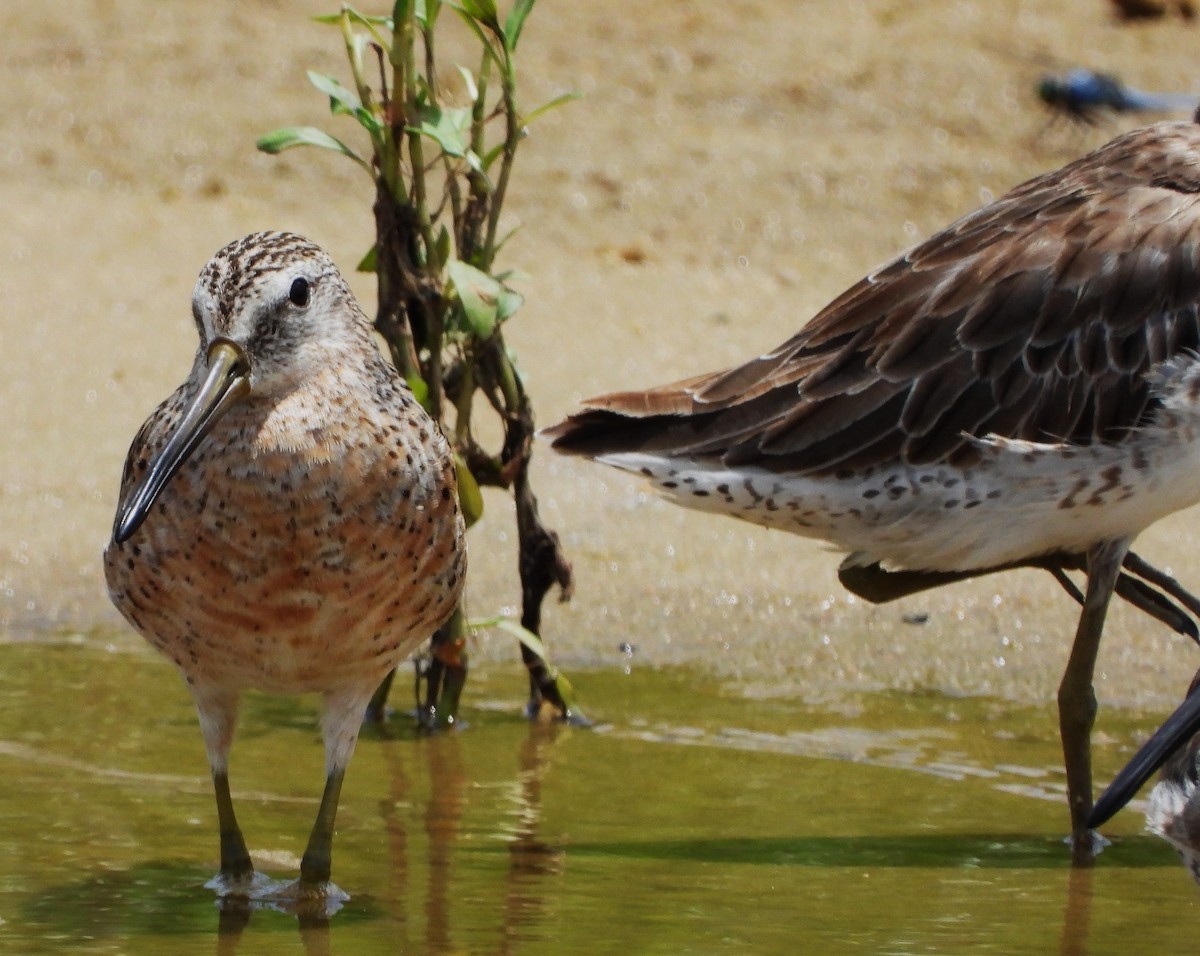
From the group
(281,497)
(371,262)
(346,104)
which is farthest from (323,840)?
(346,104)

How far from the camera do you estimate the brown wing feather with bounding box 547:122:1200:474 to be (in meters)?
5.05

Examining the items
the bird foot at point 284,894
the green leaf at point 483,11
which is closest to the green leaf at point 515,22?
the green leaf at point 483,11

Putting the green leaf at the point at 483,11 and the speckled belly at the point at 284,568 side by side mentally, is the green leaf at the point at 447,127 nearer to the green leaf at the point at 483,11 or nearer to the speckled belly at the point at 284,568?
the green leaf at the point at 483,11

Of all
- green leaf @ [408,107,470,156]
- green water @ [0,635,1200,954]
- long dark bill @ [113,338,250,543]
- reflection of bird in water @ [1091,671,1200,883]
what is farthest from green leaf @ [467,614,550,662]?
reflection of bird in water @ [1091,671,1200,883]

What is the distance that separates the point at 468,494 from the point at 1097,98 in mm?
5706

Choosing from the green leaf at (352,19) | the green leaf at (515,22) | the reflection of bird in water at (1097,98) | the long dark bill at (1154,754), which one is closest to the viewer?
the long dark bill at (1154,754)

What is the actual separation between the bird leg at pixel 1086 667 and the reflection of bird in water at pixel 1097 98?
4952mm

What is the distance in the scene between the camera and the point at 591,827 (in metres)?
4.96

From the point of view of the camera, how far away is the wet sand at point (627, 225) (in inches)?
253

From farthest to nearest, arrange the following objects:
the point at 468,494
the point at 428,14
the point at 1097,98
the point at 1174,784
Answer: the point at 1097,98, the point at 468,494, the point at 428,14, the point at 1174,784

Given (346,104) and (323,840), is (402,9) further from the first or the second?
(323,840)

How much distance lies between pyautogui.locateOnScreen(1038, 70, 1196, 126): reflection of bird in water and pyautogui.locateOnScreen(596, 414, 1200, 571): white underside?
4966mm

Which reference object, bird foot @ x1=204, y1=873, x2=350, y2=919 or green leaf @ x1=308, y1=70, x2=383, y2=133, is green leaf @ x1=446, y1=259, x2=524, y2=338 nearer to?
green leaf @ x1=308, y1=70, x2=383, y2=133

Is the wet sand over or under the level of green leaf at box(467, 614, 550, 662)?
over
